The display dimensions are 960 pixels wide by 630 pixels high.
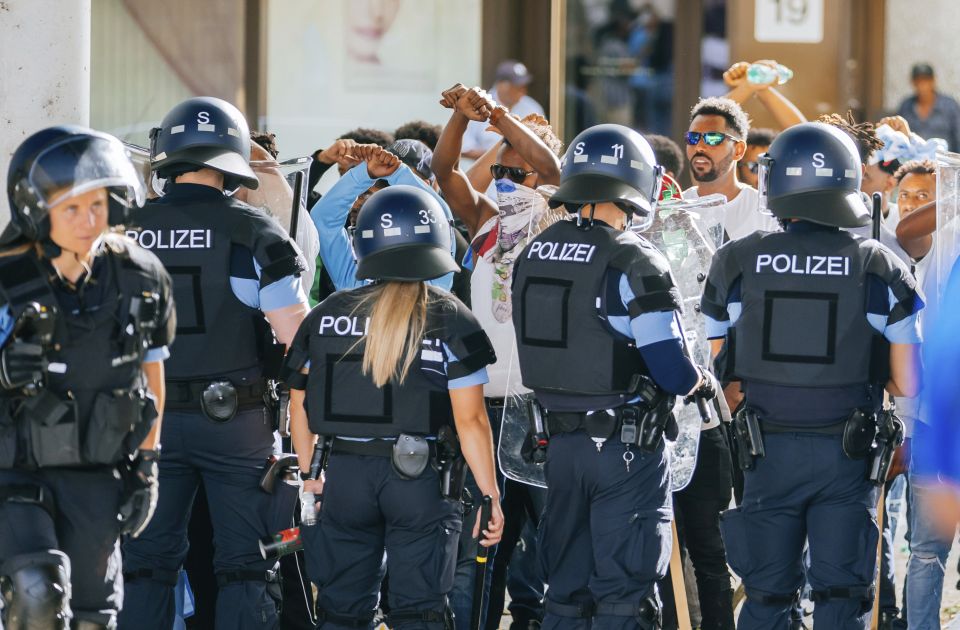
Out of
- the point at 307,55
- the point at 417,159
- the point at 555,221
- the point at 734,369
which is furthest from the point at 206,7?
the point at 734,369

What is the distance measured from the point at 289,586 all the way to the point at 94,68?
5415 millimetres

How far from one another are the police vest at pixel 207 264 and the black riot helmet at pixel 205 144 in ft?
0.50

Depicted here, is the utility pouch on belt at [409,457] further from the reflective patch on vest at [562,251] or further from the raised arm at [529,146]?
the raised arm at [529,146]

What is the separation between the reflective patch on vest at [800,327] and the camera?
5109 millimetres

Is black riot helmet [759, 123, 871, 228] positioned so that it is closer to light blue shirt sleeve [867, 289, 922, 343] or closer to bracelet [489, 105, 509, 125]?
light blue shirt sleeve [867, 289, 922, 343]

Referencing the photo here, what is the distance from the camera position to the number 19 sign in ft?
38.3

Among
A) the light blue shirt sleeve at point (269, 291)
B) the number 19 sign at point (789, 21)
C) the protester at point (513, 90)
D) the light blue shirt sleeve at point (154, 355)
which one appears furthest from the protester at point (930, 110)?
the light blue shirt sleeve at point (154, 355)


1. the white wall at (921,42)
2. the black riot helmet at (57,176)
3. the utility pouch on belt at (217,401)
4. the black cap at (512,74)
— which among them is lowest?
the utility pouch on belt at (217,401)

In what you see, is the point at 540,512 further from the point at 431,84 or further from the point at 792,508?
the point at 431,84

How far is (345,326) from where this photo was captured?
4859 mm

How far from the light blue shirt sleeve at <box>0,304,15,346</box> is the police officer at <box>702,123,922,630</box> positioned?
2322 millimetres

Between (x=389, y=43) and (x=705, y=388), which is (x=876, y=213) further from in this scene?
(x=389, y=43)

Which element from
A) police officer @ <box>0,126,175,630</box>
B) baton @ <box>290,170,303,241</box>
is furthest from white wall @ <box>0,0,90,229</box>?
police officer @ <box>0,126,175,630</box>

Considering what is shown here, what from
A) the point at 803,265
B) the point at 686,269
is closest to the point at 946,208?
the point at 803,265
